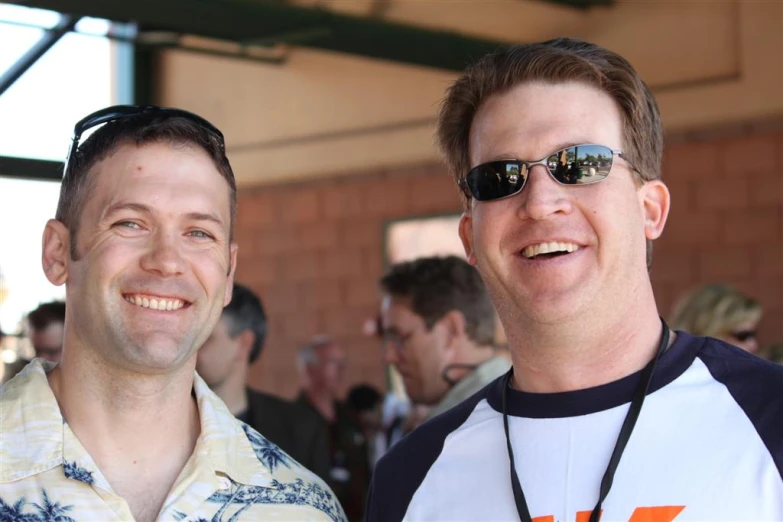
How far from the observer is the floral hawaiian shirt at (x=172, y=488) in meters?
2.19

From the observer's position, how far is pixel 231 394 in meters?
4.79

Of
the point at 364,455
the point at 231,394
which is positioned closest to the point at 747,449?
the point at 231,394

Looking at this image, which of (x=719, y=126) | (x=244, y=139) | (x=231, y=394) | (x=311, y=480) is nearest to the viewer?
(x=311, y=480)

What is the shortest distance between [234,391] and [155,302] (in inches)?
99.0

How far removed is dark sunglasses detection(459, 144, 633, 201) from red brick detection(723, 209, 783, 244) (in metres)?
5.45

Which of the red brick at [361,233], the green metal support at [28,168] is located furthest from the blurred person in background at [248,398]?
the red brick at [361,233]

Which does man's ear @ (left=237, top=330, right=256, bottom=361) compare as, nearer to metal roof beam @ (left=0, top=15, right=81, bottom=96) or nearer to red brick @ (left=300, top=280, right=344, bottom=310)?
metal roof beam @ (left=0, top=15, right=81, bottom=96)

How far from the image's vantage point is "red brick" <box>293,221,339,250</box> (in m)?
9.80

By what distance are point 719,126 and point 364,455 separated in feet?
11.1

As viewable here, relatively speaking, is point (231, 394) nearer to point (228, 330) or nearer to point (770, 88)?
point (228, 330)

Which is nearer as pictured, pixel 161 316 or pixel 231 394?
pixel 161 316

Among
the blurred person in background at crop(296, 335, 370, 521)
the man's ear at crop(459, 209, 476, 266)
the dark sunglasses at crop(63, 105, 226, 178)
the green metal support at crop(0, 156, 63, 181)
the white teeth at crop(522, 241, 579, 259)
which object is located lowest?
the blurred person in background at crop(296, 335, 370, 521)

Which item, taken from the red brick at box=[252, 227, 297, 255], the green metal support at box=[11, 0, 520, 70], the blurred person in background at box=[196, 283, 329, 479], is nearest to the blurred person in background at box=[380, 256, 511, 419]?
the blurred person in background at box=[196, 283, 329, 479]

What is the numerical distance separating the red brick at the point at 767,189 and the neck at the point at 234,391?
4209 mm
